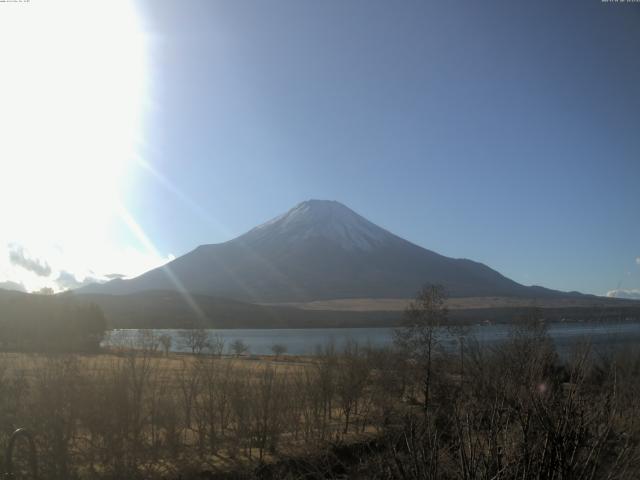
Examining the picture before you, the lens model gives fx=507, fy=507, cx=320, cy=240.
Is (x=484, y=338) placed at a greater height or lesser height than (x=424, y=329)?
lesser

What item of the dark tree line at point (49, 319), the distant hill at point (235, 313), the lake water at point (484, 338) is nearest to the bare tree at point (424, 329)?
the lake water at point (484, 338)

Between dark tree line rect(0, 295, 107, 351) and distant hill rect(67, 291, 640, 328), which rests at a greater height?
dark tree line rect(0, 295, 107, 351)

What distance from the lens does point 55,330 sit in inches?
1711

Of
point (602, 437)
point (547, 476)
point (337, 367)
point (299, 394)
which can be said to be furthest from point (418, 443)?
point (337, 367)

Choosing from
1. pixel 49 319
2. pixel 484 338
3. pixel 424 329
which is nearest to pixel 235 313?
pixel 49 319

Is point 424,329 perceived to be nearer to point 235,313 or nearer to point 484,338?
point 484,338

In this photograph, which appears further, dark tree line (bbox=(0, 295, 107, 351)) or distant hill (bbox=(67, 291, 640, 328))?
distant hill (bbox=(67, 291, 640, 328))

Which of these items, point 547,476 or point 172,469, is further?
point 172,469

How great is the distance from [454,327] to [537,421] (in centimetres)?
2196

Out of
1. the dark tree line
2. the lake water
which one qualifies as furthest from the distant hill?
the dark tree line

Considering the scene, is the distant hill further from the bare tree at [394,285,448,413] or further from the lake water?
the bare tree at [394,285,448,413]

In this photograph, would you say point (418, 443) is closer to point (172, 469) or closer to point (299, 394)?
point (172, 469)

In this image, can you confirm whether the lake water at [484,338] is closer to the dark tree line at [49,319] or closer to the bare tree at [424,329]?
the bare tree at [424,329]

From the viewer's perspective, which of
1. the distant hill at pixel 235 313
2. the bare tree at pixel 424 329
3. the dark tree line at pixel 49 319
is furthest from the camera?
the distant hill at pixel 235 313
